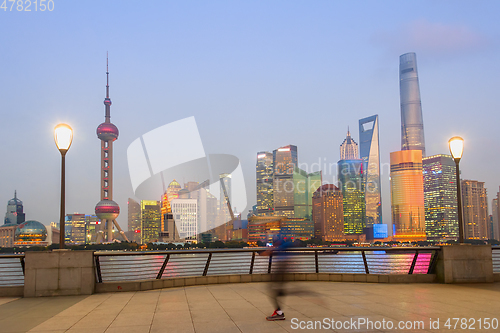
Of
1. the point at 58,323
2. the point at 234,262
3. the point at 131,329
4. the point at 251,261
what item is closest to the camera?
the point at 131,329

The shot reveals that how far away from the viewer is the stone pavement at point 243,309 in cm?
791

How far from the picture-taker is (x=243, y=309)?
9.48m

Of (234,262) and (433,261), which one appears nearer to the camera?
(433,261)

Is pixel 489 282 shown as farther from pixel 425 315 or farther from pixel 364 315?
pixel 364 315

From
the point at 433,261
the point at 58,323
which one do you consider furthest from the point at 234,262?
the point at 58,323

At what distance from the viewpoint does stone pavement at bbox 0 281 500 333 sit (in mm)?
7906

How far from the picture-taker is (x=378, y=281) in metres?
14.2

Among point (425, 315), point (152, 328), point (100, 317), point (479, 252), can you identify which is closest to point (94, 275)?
point (100, 317)

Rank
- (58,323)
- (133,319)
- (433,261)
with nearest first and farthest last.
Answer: (58,323) → (133,319) → (433,261)

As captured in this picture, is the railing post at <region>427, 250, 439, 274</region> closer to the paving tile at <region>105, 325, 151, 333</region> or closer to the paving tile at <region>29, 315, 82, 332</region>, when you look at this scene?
the paving tile at <region>105, 325, 151, 333</region>

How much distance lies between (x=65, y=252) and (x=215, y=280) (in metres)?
5.14

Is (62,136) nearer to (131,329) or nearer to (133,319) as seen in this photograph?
(133,319)

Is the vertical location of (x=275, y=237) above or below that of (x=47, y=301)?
above

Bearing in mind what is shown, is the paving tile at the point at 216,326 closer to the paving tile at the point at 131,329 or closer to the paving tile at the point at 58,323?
the paving tile at the point at 131,329
